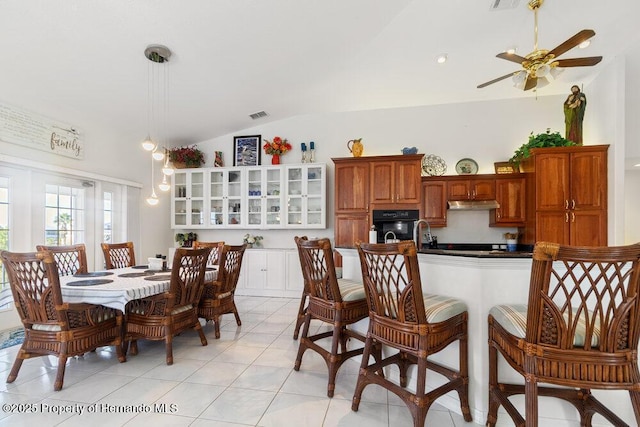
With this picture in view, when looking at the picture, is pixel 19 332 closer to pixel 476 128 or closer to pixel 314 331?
pixel 314 331

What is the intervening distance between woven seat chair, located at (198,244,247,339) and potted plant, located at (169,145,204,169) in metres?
2.93

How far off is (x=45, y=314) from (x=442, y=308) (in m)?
2.72

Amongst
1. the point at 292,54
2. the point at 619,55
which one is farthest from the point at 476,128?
the point at 292,54

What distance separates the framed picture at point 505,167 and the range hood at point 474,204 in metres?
0.57

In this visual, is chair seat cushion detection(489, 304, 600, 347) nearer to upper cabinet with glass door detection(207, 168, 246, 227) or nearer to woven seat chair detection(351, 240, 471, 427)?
woven seat chair detection(351, 240, 471, 427)

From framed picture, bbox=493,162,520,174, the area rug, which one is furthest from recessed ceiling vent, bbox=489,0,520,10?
the area rug

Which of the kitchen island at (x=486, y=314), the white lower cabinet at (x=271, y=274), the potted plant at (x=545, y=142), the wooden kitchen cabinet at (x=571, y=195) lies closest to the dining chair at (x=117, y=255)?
the white lower cabinet at (x=271, y=274)

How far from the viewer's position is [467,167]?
4.79m

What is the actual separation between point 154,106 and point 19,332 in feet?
9.91

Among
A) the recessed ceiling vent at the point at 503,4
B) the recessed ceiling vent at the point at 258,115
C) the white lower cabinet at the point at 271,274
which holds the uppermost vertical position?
the recessed ceiling vent at the point at 503,4

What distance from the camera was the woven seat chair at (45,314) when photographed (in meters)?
2.08

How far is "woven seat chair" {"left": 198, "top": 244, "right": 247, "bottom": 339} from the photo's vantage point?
3.16 metres

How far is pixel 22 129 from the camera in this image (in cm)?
330

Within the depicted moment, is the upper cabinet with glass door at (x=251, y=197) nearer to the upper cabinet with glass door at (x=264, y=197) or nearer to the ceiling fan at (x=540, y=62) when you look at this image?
the upper cabinet with glass door at (x=264, y=197)
